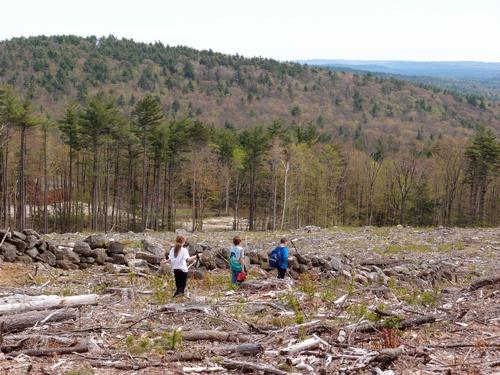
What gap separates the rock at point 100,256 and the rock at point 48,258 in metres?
1.33

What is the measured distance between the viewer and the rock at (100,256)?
57.8 feet

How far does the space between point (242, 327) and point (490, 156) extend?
5387 centimetres

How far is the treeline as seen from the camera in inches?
1938

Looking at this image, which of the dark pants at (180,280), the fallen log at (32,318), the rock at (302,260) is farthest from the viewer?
the rock at (302,260)

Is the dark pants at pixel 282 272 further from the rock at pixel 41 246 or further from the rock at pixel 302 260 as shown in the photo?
the rock at pixel 41 246

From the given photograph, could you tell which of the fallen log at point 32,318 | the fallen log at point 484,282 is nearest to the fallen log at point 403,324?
the fallen log at point 484,282

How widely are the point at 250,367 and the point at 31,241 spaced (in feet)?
38.7

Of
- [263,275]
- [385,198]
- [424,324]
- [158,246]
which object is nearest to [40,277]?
[158,246]

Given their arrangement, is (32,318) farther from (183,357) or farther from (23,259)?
(23,259)

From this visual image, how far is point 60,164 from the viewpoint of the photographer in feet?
186

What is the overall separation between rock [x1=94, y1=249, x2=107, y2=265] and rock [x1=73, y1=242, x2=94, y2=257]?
0.17 m

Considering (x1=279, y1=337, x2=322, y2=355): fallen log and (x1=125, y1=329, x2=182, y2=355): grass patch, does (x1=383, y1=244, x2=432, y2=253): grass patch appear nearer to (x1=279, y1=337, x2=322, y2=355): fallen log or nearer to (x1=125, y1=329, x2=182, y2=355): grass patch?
(x1=279, y1=337, x2=322, y2=355): fallen log

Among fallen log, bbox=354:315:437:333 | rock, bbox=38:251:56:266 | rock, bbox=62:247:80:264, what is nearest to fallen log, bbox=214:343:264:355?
fallen log, bbox=354:315:437:333

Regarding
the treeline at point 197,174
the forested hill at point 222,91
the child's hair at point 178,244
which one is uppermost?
the forested hill at point 222,91
